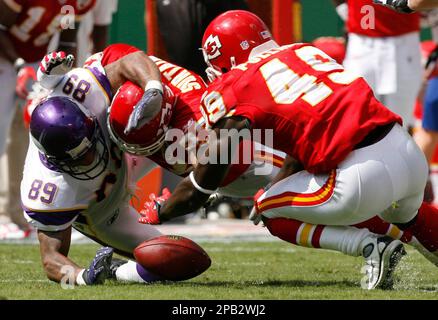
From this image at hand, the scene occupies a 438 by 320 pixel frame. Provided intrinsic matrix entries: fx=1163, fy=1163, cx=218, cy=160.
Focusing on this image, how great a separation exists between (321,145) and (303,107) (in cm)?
16

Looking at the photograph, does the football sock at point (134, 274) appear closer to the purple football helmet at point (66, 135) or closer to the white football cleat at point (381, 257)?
the purple football helmet at point (66, 135)

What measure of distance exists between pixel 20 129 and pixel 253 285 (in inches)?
132

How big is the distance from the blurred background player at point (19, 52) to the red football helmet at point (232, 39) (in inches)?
100

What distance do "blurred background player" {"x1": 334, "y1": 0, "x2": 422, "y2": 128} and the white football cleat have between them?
121 inches

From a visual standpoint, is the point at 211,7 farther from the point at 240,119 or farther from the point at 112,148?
the point at 240,119

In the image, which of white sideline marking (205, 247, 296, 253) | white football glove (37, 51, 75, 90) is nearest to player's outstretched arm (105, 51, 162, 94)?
white football glove (37, 51, 75, 90)

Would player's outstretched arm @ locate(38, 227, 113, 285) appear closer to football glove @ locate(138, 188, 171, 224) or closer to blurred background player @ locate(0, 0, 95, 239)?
football glove @ locate(138, 188, 171, 224)

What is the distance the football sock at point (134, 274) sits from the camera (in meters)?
4.84

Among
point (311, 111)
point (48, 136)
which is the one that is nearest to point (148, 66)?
point (48, 136)

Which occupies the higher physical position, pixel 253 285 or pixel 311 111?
pixel 311 111

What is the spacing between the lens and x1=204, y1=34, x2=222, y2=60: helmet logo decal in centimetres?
495

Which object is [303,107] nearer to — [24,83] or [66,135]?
[66,135]

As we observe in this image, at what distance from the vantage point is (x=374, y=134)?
14.6 ft

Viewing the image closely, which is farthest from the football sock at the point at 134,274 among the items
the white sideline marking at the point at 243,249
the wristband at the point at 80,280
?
the white sideline marking at the point at 243,249
